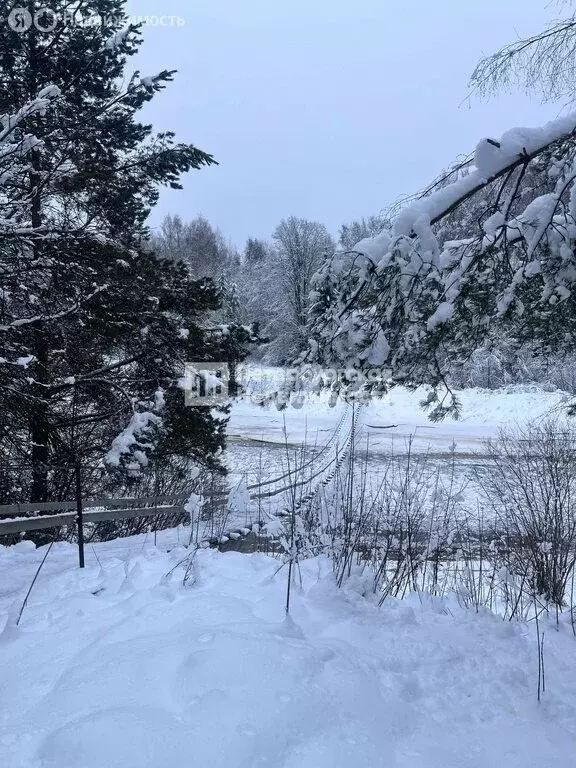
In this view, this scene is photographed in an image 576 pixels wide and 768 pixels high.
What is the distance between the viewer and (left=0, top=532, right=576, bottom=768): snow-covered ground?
198 cm

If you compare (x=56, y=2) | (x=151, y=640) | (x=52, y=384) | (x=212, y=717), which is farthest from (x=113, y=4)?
(x=212, y=717)

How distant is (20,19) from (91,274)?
3626 millimetres

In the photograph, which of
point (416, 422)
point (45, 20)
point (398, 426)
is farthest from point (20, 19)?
point (416, 422)

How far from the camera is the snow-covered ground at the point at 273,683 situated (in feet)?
6.49

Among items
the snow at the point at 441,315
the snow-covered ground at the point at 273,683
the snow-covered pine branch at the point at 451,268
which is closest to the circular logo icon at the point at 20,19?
the snow-covered pine branch at the point at 451,268

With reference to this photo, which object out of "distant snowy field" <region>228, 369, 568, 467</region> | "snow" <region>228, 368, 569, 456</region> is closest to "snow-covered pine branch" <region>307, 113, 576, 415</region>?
"distant snowy field" <region>228, 369, 568, 467</region>

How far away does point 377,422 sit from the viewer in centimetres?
2108

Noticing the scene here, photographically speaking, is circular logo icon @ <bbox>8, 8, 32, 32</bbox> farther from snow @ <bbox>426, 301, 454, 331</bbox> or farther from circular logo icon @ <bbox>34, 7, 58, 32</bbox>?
A: snow @ <bbox>426, 301, 454, 331</bbox>

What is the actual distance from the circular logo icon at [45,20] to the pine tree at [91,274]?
81 millimetres

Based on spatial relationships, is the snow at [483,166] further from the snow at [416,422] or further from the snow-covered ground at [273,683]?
the snow at [416,422]

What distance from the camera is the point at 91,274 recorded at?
7.01m

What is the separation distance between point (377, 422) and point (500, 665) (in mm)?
18470

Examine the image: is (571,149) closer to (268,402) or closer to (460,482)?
(268,402)

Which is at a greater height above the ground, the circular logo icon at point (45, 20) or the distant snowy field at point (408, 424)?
the circular logo icon at point (45, 20)
